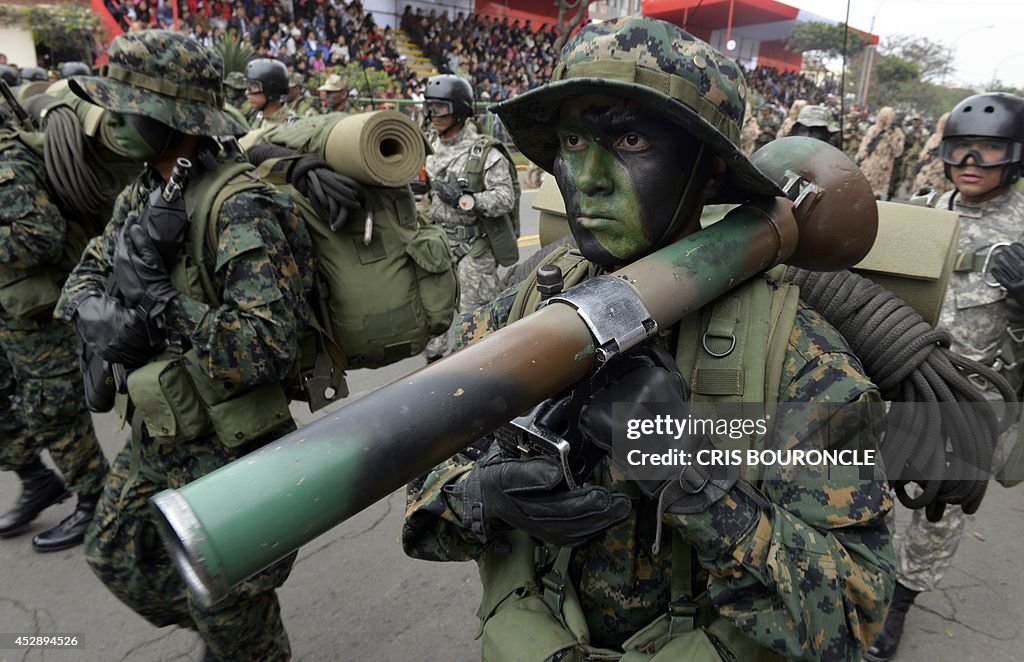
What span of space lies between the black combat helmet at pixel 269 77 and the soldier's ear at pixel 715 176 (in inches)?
231

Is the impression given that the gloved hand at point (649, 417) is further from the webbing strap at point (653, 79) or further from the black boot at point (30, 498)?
the black boot at point (30, 498)

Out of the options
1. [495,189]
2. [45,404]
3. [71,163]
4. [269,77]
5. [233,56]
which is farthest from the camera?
[233,56]

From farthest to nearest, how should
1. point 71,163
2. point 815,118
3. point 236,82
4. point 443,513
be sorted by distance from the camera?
point 236,82
point 815,118
point 71,163
point 443,513

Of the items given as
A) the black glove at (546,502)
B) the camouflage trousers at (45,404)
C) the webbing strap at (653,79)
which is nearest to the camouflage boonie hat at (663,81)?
the webbing strap at (653,79)

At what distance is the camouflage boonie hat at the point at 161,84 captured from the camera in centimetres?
229

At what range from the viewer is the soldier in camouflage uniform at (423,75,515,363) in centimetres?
561

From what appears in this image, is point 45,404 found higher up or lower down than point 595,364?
lower down

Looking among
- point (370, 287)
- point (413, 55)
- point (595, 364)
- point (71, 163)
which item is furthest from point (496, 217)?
point (413, 55)

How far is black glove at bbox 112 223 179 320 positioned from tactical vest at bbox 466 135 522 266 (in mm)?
3586

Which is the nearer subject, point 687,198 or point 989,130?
point 687,198

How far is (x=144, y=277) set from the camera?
227cm

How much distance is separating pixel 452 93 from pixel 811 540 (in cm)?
513

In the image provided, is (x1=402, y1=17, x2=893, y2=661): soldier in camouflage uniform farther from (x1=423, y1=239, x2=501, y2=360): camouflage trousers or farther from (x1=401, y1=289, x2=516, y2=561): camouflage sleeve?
(x1=423, y1=239, x2=501, y2=360): camouflage trousers

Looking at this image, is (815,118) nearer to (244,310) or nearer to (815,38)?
(244,310)
